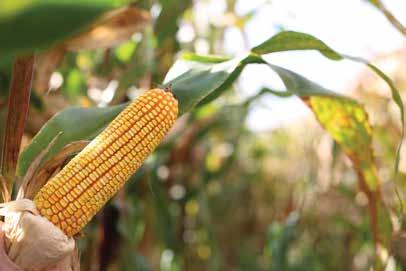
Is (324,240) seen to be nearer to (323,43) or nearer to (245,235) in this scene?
(245,235)

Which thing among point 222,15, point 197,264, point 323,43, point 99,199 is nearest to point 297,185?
point 197,264

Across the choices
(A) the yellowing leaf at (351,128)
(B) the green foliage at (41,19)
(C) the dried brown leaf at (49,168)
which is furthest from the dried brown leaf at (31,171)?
(A) the yellowing leaf at (351,128)

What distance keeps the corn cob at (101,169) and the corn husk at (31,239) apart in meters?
0.04

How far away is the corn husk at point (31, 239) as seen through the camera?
78 cm

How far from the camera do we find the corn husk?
30.5 inches

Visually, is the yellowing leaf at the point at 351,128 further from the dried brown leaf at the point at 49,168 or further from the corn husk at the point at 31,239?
the corn husk at the point at 31,239

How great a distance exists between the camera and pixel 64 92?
7.25 feet

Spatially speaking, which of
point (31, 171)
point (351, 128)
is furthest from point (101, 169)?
point (351, 128)

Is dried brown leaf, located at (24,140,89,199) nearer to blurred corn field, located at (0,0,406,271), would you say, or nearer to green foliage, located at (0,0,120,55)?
blurred corn field, located at (0,0,406,271)

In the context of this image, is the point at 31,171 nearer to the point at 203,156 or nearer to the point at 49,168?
the point at 49,168

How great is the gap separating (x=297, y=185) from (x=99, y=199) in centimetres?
329

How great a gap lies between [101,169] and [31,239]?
0.14 meters

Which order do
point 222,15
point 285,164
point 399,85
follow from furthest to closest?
point 285,164 < point 399,85 < point 222,15

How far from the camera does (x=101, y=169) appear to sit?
2.85 ft
